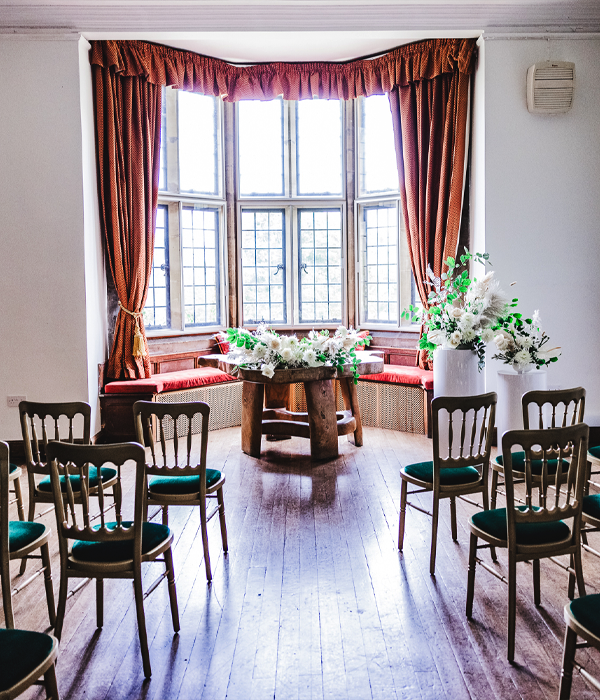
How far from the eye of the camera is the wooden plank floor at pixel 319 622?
8.45ft

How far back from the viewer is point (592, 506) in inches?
123

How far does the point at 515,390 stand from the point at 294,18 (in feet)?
12.5

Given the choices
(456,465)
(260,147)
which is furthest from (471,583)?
(260,147)

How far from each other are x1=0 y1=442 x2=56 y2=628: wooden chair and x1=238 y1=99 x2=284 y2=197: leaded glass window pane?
5661 mm

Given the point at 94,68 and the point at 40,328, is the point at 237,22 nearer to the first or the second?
the point at 94,68

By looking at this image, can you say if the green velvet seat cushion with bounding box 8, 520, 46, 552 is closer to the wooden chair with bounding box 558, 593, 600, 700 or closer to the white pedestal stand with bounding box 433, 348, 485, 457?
the wooden chair with bounding box 558, 593, 600, 700

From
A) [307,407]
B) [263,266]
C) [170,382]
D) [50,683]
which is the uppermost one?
[263,266]

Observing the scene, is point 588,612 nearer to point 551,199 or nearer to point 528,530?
point 528,530

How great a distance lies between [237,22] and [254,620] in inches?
202

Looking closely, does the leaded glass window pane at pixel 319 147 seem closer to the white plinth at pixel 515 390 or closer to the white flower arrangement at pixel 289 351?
the white flower arrangement at pixel 289 351

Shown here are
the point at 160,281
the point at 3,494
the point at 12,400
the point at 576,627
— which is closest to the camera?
the point at 576,627

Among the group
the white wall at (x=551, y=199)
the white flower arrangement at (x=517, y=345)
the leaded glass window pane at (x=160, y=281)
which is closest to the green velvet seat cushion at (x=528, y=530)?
the white flower arrangement at (x=517, y=345)

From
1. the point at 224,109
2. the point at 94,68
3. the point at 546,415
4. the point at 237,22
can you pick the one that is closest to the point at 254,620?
the point at 546,415

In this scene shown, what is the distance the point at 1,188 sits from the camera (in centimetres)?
607
